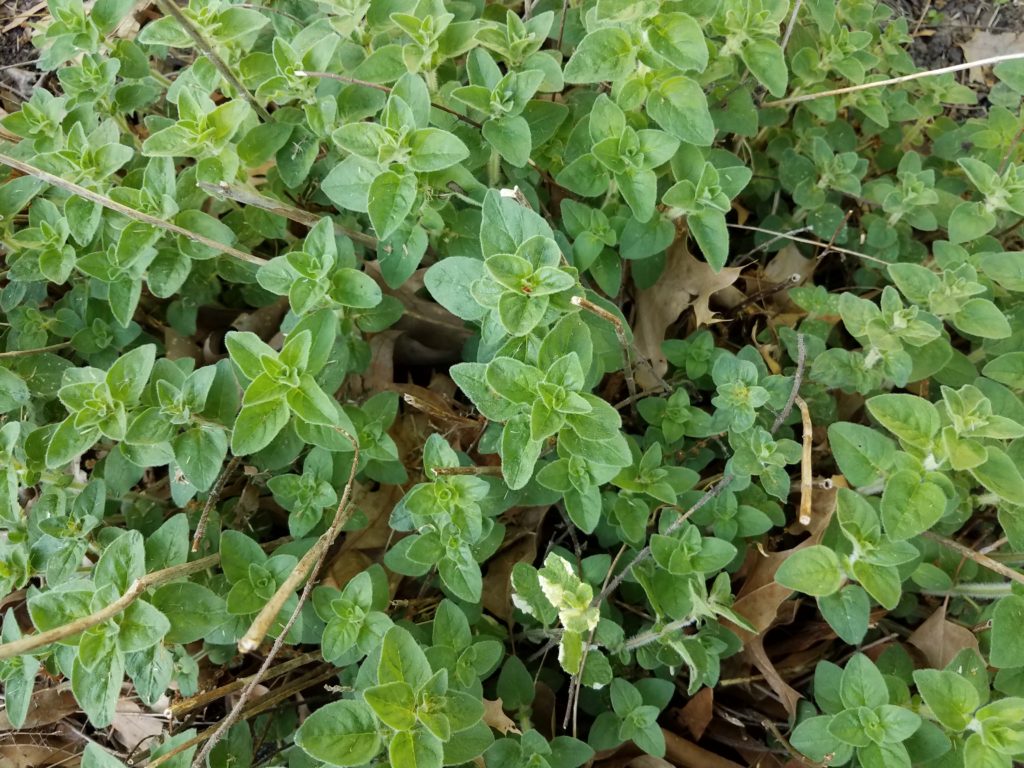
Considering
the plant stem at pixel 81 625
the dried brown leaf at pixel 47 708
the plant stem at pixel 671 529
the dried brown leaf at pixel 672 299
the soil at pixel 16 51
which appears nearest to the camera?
the plant stem at pixel 81 625

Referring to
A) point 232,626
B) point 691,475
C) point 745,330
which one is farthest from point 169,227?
point 745,330

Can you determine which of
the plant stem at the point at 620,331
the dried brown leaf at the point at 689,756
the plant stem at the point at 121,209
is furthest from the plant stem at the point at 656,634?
the plant stem at the point at 121,209

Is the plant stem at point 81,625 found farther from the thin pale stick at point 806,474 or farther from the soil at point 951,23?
the soil at point 951,23

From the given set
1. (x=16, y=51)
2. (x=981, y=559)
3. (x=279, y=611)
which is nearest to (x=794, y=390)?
(x=981, y=559)

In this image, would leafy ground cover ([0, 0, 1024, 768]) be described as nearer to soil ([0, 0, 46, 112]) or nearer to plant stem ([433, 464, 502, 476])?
plant stem ([433, 464, 502, 476])

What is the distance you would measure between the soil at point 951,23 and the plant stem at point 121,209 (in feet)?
11.5

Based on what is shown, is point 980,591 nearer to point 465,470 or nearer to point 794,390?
point 794,390

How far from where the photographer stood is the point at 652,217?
234 cm

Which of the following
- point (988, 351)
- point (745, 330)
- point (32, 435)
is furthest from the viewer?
point (745, 330)

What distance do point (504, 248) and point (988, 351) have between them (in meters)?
1.71

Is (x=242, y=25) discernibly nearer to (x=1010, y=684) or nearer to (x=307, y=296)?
(x=307, y=296)

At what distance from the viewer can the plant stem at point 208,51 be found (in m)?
2.00

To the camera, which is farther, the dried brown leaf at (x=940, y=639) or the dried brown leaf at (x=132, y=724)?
the dried brown leaf at (x=132, y=724)

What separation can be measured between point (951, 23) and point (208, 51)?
12.2 ft
